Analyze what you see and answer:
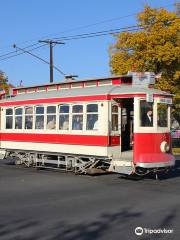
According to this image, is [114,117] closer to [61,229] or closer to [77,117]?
[77,117]

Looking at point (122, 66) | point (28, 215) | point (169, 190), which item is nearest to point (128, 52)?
point (122, 66)

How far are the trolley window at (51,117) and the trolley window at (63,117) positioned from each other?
17.3 inches

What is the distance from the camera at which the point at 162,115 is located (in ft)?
59.7

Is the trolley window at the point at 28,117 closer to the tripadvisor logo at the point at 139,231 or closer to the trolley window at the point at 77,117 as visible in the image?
the trolley window at the point at 77,117

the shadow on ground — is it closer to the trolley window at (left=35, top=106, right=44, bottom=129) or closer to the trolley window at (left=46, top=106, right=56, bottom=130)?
Answer: the trolley window at (left=46, top=106, right=56, bottom=130)

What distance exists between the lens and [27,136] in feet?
73.4

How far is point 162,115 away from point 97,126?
2.36m

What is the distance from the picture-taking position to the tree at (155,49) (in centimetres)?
3612

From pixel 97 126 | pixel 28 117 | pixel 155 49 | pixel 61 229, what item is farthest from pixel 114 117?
pixel 155 49

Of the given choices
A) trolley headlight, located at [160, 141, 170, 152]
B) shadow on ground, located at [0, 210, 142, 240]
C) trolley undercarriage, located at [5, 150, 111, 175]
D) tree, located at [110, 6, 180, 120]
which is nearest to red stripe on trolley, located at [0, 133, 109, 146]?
trolley undercarriage, located at [5, 150, 111, 175]

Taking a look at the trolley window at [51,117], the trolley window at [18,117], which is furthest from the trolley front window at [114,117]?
the trolley window at [18,117]

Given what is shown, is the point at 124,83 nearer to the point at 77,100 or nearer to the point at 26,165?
the point at 77,100

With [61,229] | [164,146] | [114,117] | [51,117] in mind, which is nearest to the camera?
[61,229]

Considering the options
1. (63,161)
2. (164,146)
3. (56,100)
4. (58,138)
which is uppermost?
(56,100)
